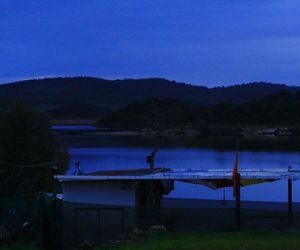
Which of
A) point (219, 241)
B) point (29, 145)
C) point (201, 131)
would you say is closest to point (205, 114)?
point (201, 131)

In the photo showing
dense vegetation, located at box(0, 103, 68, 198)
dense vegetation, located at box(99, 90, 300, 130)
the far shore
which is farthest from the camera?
dense vegetation, located at box(99, 90, 300, 130)

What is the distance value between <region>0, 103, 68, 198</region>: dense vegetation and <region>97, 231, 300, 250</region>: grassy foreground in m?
12.0

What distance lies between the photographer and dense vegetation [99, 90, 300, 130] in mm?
142125

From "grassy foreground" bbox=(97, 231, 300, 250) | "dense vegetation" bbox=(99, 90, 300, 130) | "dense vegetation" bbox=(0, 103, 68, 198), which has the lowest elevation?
"grassy foreground" bbox=(97, 231, 300, 250)

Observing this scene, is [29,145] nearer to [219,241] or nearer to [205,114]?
[219,241]

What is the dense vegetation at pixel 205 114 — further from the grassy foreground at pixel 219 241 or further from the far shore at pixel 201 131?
the grassy foreground at pixel 219 241

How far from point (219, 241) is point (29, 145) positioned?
16.9 metres

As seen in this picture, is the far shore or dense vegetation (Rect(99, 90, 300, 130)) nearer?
the far shore

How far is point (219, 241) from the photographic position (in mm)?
16625

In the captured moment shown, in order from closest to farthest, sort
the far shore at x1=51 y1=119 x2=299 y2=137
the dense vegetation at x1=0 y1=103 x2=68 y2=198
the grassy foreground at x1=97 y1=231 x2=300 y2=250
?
the grassy foreground at x1=97 y1=231 x2=300 y2=250 < the dense vegetation at x1=0 y1=103 x2=68 y2=198 < the far shore at x1=51 y1=119 x2=299 y2=137

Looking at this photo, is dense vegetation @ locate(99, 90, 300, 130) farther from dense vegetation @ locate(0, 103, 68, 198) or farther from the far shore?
dense vegetation @ locate(0, 103, 68, 198)

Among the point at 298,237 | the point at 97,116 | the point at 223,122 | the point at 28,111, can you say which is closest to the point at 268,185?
the point at 28,111

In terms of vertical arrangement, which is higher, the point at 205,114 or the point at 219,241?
the point at 205,114

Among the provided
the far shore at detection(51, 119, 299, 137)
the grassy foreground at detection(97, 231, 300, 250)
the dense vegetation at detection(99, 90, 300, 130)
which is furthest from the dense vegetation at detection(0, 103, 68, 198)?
the dense vegetation at detection(99, 90, 300, 130)
